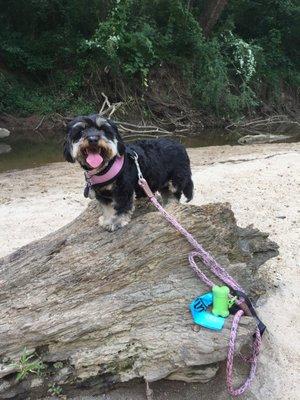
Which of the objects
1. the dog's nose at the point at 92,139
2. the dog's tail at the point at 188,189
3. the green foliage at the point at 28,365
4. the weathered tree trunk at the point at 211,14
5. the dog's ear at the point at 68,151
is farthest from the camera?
the weathered tree trunk at the point at 211,14

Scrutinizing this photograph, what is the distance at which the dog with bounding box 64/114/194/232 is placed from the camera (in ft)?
11.6

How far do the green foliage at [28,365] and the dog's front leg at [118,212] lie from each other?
1.19 meters

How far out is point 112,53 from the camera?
18469 millimetres

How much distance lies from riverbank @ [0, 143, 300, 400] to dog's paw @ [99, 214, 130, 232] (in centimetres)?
127

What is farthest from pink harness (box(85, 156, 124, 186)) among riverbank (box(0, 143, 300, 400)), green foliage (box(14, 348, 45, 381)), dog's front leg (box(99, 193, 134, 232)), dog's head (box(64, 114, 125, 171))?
riverbank (box(0, 143, 300, 400))

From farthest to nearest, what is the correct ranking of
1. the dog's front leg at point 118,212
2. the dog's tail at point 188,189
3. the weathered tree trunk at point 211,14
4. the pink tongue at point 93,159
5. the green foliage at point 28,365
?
the weathered tree trunk at point 211,14, the dog's tail at point 188,189, the dog's front leg at point 118,212, the pink tongue at point 93,159, the green foliage at point 28,365

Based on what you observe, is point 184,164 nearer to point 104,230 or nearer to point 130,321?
point 104,230

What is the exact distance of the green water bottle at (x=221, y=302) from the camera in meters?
3.44

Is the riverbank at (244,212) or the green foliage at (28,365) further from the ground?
the green foliage at (28,365)

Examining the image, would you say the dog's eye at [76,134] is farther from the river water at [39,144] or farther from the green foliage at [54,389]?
the river water at [39,144]

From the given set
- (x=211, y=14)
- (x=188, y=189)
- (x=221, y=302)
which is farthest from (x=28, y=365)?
(x=211, y=14)

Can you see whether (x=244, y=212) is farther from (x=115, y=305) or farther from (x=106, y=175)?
(x=115, y=305)

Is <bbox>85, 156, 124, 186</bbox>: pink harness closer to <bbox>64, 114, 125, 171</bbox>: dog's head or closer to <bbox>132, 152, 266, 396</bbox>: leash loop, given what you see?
<bbox>64, 114, 125, 171</bbox>: dog's head

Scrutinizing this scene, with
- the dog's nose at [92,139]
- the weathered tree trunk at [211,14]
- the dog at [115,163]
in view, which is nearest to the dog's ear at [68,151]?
the dog at [115,163]
